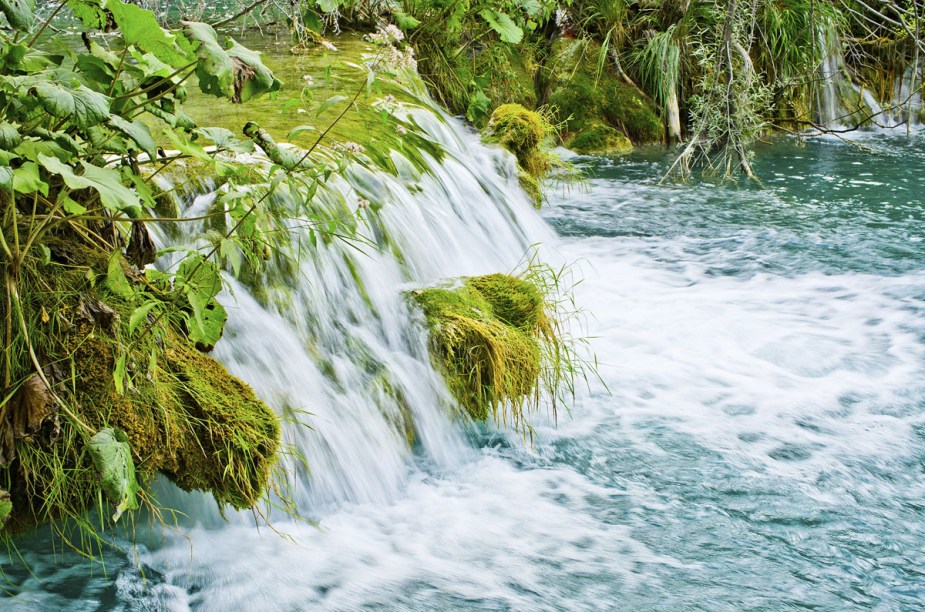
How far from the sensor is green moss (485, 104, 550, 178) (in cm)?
709

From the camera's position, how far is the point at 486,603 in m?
2.70

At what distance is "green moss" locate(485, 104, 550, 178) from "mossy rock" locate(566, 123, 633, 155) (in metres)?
1.71

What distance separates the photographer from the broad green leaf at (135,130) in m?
2.22

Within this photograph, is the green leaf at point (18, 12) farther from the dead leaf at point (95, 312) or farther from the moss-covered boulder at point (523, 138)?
the moss-covered boulder at point (523, 138)

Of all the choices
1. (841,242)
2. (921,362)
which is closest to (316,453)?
(921,362)

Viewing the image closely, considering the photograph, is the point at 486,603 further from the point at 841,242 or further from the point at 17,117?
the point at 841,242

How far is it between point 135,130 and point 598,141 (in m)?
7.16

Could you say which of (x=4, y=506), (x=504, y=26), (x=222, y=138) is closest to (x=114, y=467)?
(x=4, y=506)

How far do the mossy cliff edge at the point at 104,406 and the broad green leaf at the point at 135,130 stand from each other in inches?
13.5

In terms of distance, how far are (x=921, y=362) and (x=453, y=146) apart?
334 cm

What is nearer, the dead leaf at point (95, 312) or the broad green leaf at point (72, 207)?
the broad green leaf at point (72, 207)

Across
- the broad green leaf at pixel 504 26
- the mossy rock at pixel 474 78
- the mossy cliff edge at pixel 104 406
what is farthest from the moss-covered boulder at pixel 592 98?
the mossy cliff edge at pixel 104 406

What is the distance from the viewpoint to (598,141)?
9.01 meters

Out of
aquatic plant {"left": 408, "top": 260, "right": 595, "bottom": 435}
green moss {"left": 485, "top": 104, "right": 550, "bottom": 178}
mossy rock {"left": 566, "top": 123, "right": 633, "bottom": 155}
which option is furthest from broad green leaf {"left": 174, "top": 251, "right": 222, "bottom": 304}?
mossy rock {"left": 566, "top": 123, "right": 633, "bottom": 155}
